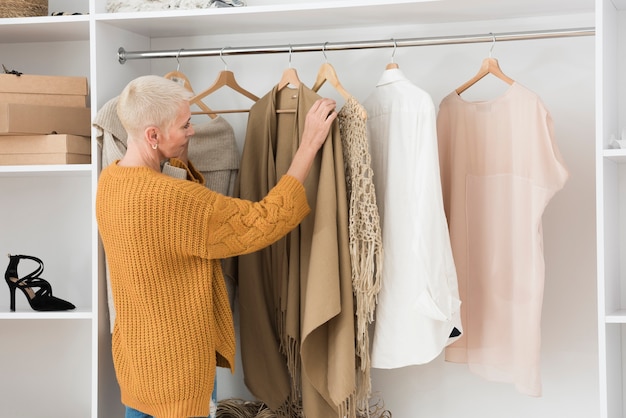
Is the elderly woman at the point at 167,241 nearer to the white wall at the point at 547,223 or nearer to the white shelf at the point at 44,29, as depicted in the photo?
the white shelf at the point at 44,29

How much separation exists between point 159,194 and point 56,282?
1.09 m

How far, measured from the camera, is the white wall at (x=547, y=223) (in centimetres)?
240

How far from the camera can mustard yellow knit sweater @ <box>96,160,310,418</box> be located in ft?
6.07

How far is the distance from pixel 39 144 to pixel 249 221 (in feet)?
2.73

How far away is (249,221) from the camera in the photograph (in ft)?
6.26

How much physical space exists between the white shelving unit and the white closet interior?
0.27 ft

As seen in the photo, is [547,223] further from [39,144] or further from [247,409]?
[39,144]

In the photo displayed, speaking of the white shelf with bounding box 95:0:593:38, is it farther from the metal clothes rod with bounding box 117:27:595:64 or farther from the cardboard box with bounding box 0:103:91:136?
the cardboard box with bounding box 0:103:91:136

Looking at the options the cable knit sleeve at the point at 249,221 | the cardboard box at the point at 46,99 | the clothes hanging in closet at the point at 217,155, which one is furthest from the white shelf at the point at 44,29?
the cable knit sleeve at the point at 249,221

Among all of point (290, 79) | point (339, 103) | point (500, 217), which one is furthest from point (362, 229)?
point (339, 103)

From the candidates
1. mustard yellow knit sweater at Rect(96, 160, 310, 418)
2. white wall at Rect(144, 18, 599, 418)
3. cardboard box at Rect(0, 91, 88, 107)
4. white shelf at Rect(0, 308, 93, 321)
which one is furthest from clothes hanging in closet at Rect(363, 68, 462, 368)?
cardboard box at Rect(0, 91, 88, 107)

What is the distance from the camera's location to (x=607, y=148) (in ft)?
6.67

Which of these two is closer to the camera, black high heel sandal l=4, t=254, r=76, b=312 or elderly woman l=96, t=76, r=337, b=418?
elderly woman l=96, t=76, r=337, b=418

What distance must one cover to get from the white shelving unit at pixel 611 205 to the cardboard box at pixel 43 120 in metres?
1.53
